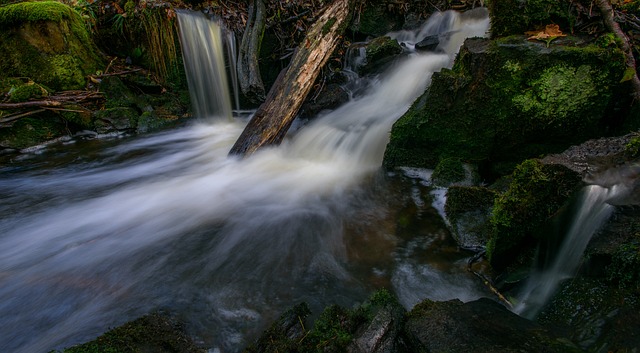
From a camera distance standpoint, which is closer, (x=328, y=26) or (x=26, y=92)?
(x=26, y=92)

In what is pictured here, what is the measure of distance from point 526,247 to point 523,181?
0.53m

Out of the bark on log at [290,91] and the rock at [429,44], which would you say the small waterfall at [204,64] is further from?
the rock at [429,44]

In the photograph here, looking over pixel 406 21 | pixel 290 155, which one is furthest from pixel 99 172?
pixel 406 21

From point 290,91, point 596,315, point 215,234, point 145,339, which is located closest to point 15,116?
point 290,91

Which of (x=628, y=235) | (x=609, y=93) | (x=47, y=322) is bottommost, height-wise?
(x=47, y=322)

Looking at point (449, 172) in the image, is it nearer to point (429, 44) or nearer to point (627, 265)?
point (627, 265)

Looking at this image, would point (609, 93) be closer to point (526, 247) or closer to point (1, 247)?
point (526, 247)

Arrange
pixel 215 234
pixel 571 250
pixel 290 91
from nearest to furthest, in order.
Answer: pixel 571 250
pixel 215 234
pixel 290 91

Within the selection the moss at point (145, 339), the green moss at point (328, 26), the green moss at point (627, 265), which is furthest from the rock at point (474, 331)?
the green moss at point (328, 26)

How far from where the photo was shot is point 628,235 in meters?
1.96

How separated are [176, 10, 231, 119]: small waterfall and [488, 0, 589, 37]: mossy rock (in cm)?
529

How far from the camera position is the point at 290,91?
216 inches

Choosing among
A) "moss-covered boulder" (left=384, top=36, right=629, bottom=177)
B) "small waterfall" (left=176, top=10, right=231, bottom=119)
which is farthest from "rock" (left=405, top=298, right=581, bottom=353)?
"small waterfall" (left=176, top=10, right=231, bottom=119)

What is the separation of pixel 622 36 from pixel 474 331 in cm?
346
